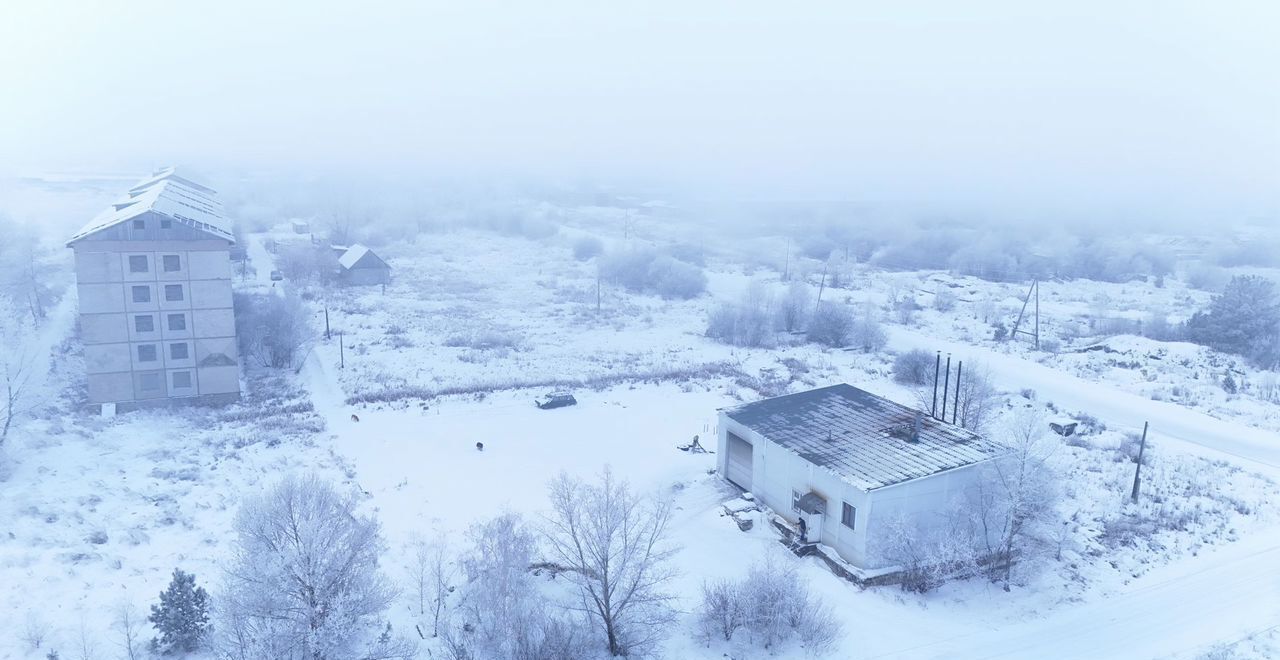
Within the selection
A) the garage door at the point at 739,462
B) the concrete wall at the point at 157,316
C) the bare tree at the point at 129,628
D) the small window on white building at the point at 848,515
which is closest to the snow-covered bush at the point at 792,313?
the garage door at the point at 739,462

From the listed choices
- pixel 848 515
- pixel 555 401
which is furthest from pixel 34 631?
pixel 555 401

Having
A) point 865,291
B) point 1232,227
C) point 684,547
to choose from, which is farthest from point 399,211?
point 1232,227

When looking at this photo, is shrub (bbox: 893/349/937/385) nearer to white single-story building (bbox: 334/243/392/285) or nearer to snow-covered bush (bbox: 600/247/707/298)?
snow-covered bush (bbox: 600/247/707/298)

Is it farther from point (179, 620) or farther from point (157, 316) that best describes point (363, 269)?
point (179, 620)

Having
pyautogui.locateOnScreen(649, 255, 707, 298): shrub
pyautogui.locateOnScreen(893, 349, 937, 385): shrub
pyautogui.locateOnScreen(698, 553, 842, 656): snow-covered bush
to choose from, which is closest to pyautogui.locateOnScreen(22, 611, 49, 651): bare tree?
pyautogui.locateOnScreen(698, 553, 842, 656): snow-covered bush

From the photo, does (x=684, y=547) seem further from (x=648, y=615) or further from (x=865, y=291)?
(x=865, y=291)
